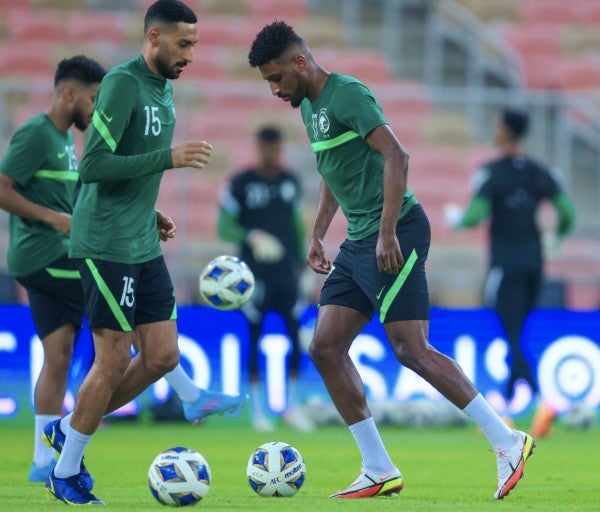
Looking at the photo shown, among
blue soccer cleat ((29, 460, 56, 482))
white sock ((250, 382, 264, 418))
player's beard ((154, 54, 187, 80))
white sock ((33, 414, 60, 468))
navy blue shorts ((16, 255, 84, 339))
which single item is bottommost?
white sock ((250, 382, 264, 418))

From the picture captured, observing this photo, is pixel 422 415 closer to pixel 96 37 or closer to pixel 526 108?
pixel 526 108

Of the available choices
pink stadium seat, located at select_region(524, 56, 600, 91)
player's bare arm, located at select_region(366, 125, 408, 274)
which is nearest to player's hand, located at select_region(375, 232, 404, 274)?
player's bare arm, located at select_region(366, 125, 408, 274)

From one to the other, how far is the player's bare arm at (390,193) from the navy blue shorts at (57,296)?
2153 millimetres

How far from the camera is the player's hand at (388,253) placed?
6.60 m

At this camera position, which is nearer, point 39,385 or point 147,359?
point 147,359

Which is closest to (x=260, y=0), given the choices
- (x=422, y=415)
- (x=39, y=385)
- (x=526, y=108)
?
(x=526, y=108)

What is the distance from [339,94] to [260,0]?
12696 millimetres

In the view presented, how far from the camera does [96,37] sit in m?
18.1

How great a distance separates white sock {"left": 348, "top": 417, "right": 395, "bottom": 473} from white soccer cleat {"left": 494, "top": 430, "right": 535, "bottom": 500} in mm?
579

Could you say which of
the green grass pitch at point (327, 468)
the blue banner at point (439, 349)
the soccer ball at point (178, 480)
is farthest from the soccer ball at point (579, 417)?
the soccer ball at point (178, 480)

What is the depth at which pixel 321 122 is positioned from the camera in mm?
6867

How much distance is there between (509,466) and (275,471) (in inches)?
46.3

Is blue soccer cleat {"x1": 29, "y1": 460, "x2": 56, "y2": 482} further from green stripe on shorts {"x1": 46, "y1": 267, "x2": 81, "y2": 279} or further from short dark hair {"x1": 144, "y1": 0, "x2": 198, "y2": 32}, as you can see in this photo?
short dark hair {"x1": 144, "y1": 0, "x2": 198, "y2": 32}

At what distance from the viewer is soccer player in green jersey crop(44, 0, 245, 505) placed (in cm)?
646
